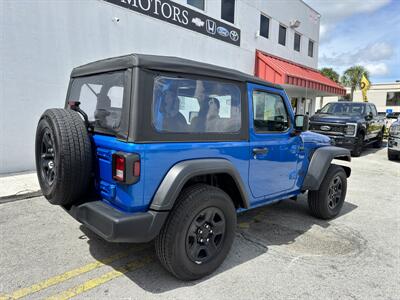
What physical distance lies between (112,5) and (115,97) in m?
5.70

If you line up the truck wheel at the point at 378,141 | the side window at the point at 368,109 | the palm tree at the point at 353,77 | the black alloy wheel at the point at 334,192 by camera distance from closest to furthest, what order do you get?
the black alloy wheel at the point at 334,192 → the side window at the point at 368,109 → the truck wheel at the point at 378,141 → the palm tree at the point at 353,77

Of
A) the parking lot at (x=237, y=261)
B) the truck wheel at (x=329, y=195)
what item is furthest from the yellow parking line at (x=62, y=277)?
the truck wheel at (x=329, y=195)

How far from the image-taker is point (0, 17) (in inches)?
226

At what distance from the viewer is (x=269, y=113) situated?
11.8 feet

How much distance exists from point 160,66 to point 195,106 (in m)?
0.55

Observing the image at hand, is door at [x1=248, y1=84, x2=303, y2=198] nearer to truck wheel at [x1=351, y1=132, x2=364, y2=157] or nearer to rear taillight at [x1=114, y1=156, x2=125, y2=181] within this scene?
rear taillight at [x1=114, y1=156, x2=125, y2=181]

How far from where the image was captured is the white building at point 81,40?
19.9ft

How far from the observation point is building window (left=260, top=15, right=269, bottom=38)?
13328 mm

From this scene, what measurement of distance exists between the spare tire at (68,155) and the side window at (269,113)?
1797 mm

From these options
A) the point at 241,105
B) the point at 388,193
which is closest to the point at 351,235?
the point at 241,105

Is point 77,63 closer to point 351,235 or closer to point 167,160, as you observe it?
point 167,160

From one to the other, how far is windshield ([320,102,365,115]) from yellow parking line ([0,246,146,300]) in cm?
1044

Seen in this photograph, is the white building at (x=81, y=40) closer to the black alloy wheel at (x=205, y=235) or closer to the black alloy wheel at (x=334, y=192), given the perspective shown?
the black alloy wheel at (x=334, y=192)

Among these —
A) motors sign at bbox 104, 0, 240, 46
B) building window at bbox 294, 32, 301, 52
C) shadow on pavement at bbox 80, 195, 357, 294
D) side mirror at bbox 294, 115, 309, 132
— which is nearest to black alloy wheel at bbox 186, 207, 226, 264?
shadow on pavement at bbox 80, 195, 357, 294
